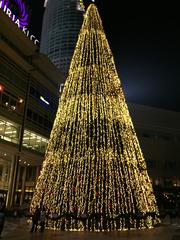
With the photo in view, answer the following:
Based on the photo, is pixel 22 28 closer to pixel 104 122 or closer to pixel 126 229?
pixel 104 122

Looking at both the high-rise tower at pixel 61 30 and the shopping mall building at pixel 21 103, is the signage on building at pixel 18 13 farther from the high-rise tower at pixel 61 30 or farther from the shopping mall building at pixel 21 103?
the high-rise tower at pixel 61 30

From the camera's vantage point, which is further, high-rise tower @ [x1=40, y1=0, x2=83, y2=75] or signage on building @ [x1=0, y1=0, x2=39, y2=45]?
high-rise tower @ [x1=40, y1=0, x2=83, y2=75]

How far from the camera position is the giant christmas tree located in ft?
42.0

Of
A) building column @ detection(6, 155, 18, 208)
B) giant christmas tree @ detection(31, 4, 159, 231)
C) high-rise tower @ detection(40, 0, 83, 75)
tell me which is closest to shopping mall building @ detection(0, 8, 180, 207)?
building column @ detection(6, 155, 18, 208)

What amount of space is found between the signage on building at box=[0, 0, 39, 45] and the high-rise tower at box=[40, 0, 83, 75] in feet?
259

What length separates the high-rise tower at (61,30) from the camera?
11569 cm

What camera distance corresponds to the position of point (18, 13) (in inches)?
1275

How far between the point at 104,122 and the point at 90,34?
16.9 feet

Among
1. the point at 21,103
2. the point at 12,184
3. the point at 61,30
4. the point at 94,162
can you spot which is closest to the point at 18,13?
the point at 21,103

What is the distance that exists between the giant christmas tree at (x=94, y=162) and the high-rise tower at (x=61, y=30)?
327 feet

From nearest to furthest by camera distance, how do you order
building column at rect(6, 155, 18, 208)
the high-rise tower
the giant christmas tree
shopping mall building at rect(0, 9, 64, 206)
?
the giant christmas tree < shopping mall building at rect(0, 9, 64, 206) < building column at rect(6, 155, 18, 208) < the high-rise tower

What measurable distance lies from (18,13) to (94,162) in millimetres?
25137

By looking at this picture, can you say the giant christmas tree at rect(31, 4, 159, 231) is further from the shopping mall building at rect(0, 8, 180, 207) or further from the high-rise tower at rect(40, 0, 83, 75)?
the high-rise tower at rect(40, 0, 83, 75)

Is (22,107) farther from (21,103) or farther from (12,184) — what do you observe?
(12,184)
